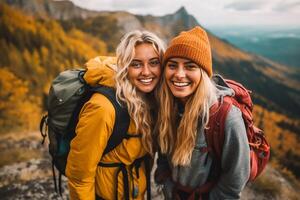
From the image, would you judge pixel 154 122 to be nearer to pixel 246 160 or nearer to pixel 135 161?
pixel 135 161

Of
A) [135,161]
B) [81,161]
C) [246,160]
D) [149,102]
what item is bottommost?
[135,161]

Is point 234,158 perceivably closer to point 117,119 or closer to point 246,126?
point 246,126

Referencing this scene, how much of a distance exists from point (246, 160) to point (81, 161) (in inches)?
52.4

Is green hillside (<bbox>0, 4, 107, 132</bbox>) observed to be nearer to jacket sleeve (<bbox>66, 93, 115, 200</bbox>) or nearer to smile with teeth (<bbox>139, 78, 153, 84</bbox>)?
jacket sleeve (<bbox>66, 93, 115, 200</bbox>)

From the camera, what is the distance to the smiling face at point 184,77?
2127mm

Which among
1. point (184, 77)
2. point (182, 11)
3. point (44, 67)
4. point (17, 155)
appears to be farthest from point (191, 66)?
point (182, 11)

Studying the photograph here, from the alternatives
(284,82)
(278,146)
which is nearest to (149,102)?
(278,146)

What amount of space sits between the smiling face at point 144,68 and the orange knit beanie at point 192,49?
18 cm

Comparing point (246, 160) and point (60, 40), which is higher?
point (246, 160)

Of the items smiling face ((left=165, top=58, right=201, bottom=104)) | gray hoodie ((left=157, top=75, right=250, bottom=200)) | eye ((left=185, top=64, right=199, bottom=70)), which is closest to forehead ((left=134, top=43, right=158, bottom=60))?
smiling face ((left=165, top=58, right=201, bottom=104))

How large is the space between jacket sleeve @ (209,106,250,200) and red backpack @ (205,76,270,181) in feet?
0.18

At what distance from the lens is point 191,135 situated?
209 cm

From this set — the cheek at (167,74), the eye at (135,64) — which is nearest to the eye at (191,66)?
the cheek at (167,74)

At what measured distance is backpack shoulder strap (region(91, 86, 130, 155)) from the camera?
207cm
